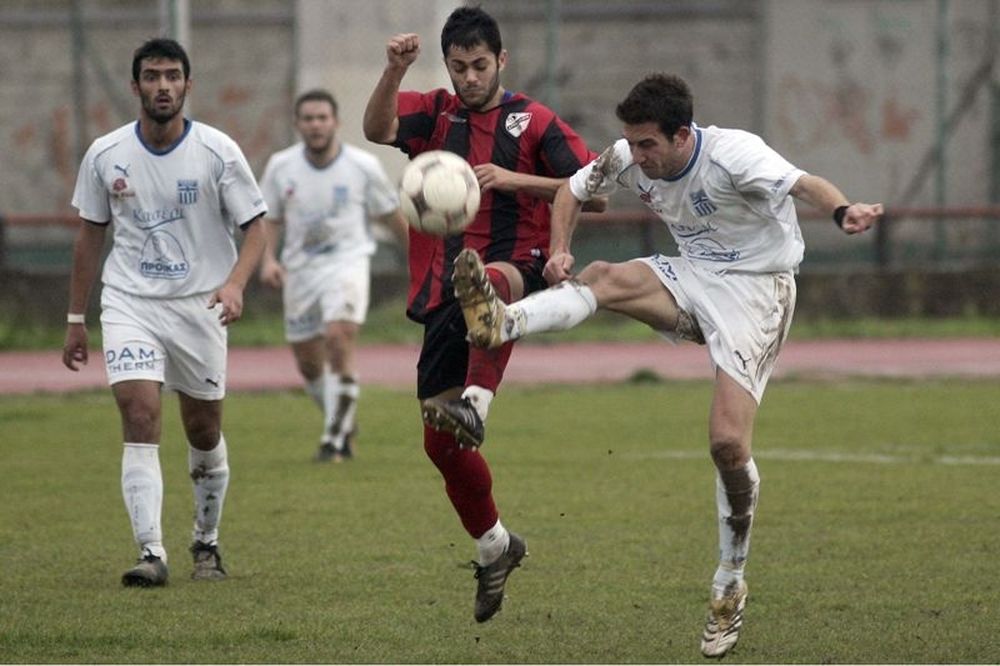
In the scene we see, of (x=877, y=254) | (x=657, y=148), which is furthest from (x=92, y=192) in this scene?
(x=877, y=254)

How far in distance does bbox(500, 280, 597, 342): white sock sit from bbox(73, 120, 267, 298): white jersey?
1911mm

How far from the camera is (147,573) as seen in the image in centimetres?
803

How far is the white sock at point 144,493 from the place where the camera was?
816 cm

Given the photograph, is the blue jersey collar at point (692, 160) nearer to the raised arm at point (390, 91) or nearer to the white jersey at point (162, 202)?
the raised arm at point (390, 91)

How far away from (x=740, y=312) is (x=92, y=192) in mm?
3016

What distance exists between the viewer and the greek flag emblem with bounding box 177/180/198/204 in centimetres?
841

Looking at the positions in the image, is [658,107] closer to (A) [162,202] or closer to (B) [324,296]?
(A) [162,202]

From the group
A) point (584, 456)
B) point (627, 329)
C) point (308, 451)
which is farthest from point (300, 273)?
point (627, 329)

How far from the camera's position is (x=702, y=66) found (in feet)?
78.0

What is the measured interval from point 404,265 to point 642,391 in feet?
15.7

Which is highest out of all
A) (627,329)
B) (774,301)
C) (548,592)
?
(774,301)

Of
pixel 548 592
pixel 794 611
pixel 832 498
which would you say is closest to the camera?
pixel 794 611

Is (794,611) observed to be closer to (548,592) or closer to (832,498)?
(548,592)

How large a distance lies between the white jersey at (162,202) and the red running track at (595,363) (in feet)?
28.4
